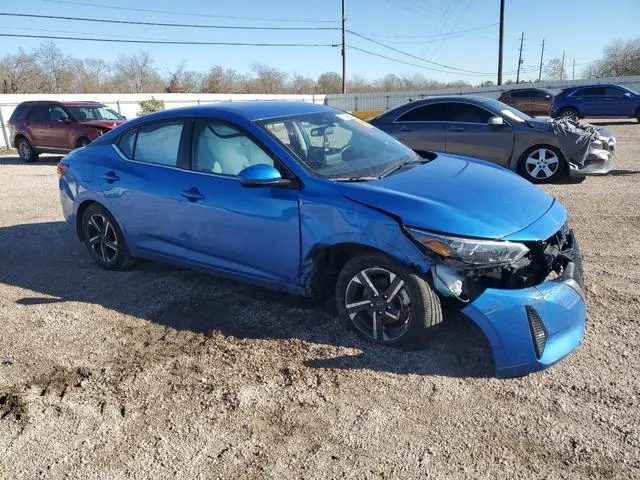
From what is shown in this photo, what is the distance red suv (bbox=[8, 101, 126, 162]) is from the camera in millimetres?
14039

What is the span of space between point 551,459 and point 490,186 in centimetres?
188

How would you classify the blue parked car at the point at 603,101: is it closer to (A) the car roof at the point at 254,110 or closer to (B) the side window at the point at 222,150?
(A) the car roof at the point at 254,110

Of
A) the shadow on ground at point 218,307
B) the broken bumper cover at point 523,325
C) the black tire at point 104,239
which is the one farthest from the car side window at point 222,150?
the broken bumper cover at point 523,325

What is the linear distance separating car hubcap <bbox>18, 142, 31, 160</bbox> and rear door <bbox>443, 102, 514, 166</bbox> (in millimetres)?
12453

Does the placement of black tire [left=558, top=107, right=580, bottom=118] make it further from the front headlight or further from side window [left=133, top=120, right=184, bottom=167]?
the front headlight

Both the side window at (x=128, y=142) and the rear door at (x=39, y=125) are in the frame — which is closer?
the side window at (x=128, y=142)

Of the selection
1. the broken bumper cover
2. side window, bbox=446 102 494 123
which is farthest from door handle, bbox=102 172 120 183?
side window, bbox=446 102 494 123

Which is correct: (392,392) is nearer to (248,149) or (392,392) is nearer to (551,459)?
(551,459)

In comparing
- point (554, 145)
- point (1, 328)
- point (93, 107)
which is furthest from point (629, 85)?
point (1, 328)

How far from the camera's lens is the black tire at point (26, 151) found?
15352 millimetres

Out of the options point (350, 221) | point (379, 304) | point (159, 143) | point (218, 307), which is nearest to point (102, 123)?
point (159, 143)

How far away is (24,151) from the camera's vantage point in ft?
50.9

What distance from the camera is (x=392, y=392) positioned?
3.06 meters

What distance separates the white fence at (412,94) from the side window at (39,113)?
22430 mm
